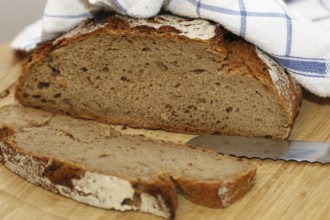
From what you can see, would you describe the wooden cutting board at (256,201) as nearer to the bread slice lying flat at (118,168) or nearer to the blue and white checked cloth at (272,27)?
the bread slice lying flat at (118,168)

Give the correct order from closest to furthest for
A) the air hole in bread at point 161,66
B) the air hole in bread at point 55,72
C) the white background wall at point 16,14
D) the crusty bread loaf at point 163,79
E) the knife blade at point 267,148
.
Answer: the knife blade at point 267,148 → the crusty bread loaf at point 163,79 → the air hole in bread at point 161,66 → the air hole in bread at point 55,72 → the white background wall at point 16,14

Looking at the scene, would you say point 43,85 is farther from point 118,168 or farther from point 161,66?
point 118,168

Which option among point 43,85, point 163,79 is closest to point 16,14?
point 43,85

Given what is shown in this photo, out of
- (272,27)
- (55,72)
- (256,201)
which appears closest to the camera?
(256,201)

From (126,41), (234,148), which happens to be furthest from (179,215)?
(126,41)

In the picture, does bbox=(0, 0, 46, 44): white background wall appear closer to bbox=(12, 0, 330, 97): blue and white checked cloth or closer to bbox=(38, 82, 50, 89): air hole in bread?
bbox=(38, 82, 50, 89): air hole in bread

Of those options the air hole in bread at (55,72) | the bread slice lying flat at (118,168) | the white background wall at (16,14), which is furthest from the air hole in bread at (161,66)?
the white background wall at (16,14)
